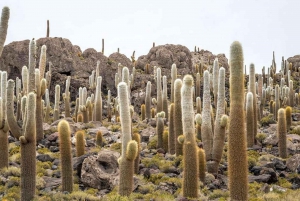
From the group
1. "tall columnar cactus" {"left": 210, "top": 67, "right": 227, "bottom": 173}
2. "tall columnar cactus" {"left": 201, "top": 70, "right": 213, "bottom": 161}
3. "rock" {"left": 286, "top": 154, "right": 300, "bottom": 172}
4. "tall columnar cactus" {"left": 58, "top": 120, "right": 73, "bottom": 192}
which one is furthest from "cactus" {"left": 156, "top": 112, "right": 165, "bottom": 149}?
"tall columnar cactus" {"left": 58, "top": 120, "right": 73, "bottom": 192}

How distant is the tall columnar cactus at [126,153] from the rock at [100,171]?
1.68 metres

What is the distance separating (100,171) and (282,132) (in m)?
7.40

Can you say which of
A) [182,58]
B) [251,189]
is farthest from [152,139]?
[182,58]

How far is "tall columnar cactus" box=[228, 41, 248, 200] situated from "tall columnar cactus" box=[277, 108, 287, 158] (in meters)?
6.25

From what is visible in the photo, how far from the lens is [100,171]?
40.6 ft

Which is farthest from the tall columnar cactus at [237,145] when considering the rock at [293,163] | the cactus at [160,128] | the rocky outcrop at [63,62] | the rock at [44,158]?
the rocky outcrop at [63,62]

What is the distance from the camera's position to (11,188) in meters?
11.5

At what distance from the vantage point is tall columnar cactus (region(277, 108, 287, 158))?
15.1 m

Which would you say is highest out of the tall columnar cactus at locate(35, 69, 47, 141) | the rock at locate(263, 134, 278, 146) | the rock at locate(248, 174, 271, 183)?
the tall columnar cactus at locate(35, 69, 47, 141)

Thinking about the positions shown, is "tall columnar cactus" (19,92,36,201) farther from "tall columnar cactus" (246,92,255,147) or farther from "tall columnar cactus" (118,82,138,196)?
"tall columnar cactus" (246,92,255,147)

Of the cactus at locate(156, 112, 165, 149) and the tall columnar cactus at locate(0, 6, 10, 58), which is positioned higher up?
the tall columnar cactus at locate(0, 6, 10, 58)

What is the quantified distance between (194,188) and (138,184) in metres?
2.30

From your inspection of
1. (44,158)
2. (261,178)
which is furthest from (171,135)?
(44,158)

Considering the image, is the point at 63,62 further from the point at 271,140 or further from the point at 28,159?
the point at 28,159
